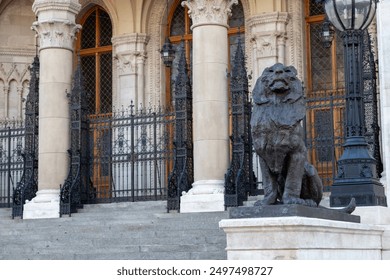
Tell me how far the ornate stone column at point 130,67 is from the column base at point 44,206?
17.2ft

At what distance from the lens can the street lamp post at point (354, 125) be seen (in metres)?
12.2

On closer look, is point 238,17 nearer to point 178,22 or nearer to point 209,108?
point 178,22

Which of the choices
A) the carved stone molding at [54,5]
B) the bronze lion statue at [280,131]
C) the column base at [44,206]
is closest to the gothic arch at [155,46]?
the carved stone molding at [54,5]

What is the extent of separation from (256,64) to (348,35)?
1123 cm

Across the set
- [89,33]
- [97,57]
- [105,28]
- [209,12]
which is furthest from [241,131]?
[89,33]

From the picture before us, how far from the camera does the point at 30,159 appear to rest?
22672mm

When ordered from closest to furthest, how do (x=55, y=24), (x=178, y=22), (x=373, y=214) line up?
(x=373, y=214)
(x=55, y=24)
(x=178, y=22)

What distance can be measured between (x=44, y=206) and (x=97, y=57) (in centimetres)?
745

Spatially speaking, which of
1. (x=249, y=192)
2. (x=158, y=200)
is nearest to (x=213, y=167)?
(x=249, y=192)

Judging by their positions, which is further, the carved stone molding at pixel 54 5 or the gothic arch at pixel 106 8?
the gothic arch at pixel 106 8

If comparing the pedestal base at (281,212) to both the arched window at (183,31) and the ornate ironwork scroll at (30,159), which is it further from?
the arched window at (183,31)

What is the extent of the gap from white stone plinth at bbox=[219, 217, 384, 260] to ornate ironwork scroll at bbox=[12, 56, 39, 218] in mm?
13236

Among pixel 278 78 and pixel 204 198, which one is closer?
pixel 278 78
